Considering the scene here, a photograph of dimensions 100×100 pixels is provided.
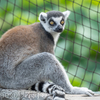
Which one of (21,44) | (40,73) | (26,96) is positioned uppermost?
(21,44)

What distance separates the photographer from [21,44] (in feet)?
13.5

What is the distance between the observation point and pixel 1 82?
393 centimetres

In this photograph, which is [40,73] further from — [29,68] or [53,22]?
[53,22]

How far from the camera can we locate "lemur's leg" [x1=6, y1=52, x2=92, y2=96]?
12.6ft

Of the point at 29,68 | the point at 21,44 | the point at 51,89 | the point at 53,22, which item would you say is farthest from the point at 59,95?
the point at 53,22

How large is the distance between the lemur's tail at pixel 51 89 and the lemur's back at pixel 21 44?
0.54 m

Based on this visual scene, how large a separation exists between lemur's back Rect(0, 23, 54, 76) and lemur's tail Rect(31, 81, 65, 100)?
0.54 metres

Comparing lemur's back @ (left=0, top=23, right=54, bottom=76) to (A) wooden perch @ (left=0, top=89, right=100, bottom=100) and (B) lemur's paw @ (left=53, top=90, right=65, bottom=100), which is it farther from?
(B) lemur's paw @ (left=53, top=90, right=65, bottom=100)

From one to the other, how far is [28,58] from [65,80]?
76cm

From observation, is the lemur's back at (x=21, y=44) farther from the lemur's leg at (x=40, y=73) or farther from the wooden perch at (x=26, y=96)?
the wooden perch at (x=26, y=96)

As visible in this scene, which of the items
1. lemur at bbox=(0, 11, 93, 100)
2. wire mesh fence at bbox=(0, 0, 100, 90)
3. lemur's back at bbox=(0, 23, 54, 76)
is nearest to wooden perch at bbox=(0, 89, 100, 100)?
lemur at bbox=(0, 11, 93, 100)

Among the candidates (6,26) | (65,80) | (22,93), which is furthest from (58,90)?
(6,26)

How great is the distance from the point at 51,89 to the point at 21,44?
39.1 inches

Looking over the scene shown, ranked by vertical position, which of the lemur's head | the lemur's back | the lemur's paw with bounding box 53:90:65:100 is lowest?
the lemur's paw with bounding box 53:90:65:100
